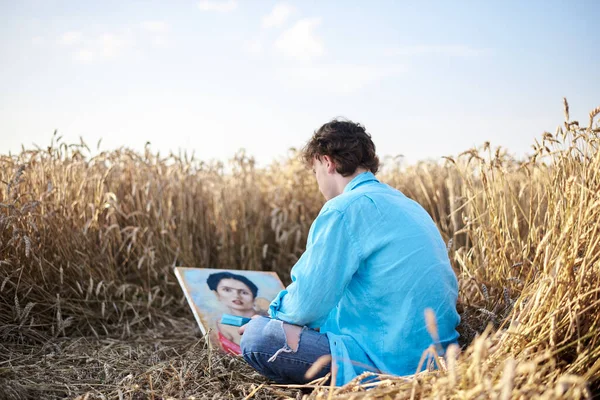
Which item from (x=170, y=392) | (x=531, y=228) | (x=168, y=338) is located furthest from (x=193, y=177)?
(x=531, y=228)

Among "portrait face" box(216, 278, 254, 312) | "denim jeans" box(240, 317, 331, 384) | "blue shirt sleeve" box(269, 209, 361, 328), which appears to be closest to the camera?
"blue shirt sleeve" box(269, 209, 361, 328)

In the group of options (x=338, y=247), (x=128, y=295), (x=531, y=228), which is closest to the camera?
(x=338, y=247)

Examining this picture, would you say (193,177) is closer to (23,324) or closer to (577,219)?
(23,324)

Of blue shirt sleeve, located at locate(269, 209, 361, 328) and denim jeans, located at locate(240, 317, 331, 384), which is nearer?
blue shirt sleeve, located at locate(269, 209, 361, 328)

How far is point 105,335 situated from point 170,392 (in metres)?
1.24

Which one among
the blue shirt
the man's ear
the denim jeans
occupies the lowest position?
the denim jeans

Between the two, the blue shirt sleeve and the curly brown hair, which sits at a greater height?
the curly brown hair

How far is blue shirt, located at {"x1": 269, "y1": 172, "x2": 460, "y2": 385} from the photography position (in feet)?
6.49

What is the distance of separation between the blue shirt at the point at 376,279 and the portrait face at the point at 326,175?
265 millimetres

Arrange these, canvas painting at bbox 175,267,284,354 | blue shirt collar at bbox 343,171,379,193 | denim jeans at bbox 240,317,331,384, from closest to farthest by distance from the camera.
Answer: denim jeans at bbox 240,317,331,384 → blue shirt collar at bbox 343,171,379,193 → canvas painting at bbox 175,267,284,354

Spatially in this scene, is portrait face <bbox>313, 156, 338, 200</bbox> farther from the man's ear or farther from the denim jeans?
the denim jeans

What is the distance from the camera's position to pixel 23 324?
9.46 ft

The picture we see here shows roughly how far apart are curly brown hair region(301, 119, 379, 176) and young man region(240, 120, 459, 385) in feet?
0.52

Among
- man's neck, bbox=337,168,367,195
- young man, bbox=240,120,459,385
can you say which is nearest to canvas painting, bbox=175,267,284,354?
young man, bbox=240,120,459,385
